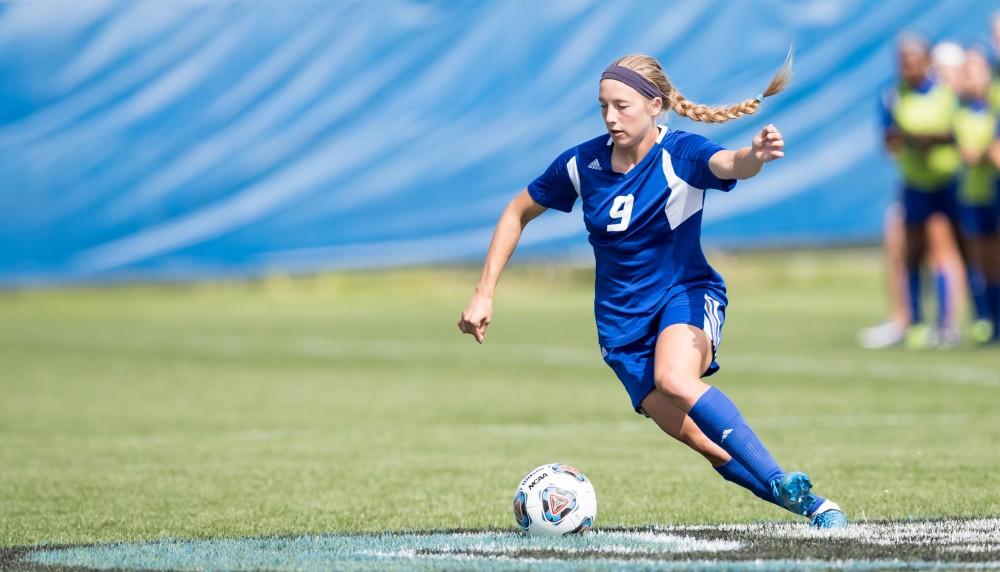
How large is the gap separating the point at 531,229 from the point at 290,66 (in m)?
4.50

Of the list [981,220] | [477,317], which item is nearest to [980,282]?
[981,220]

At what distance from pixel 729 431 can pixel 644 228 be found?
2.58 feet

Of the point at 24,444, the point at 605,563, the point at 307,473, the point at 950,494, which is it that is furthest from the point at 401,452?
the point at 605,563

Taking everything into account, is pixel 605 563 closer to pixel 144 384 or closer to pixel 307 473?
pixel 307 473

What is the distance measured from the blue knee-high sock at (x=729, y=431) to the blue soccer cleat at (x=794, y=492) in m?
0.11

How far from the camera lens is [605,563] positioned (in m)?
5.11

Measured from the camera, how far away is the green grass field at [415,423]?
6.96 metres

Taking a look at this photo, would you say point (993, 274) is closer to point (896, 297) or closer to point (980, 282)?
point (980, 282)

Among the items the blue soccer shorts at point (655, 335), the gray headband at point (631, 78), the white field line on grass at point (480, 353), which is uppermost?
the gray headband at point (631, 78)

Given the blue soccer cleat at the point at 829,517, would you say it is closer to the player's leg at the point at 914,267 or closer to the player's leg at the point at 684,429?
the player's leg at the point at 684,429

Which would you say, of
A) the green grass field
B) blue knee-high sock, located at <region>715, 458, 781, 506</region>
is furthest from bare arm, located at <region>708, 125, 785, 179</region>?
the green grass field

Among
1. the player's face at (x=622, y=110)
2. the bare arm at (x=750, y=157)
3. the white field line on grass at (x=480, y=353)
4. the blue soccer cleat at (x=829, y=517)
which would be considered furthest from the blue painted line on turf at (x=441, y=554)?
the white field line on grass at (x=480, y=353)

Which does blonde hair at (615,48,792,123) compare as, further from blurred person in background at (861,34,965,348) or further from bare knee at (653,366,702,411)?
blurred person in background at (861,34,965,348)

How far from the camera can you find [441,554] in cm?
541
